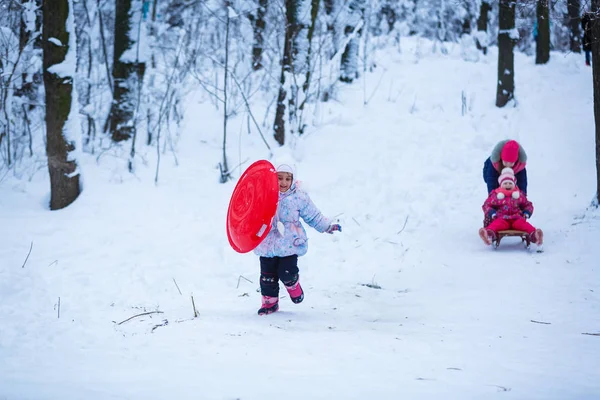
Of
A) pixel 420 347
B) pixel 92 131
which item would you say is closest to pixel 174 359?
pixel 420 347

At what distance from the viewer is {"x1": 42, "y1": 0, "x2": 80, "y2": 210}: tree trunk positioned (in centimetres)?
691

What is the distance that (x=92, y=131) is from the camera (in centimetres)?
1026

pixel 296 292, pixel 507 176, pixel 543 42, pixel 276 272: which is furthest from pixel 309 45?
pixel 543 42

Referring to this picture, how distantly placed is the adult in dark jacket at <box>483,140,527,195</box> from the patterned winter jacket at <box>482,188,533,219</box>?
1.22ft

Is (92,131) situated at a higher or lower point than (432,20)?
lower

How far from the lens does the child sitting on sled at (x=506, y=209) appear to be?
6.56 m

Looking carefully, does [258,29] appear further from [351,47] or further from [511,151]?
[511,151]

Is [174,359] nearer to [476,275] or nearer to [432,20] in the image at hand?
[476,275]

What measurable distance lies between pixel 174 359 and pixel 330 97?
9.34 metres

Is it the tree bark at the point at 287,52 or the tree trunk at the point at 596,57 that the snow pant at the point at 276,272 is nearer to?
the tree trunk at the point at 596,57

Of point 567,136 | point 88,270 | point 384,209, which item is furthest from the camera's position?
point 567,136

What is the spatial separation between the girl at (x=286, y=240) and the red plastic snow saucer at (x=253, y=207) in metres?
0.17

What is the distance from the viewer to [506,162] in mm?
6852

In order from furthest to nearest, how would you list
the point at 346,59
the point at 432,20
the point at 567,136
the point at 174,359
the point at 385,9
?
the point at 432,20
the point at 385,9
the point at 346,59
the point at 567,136
the point at 174,359
